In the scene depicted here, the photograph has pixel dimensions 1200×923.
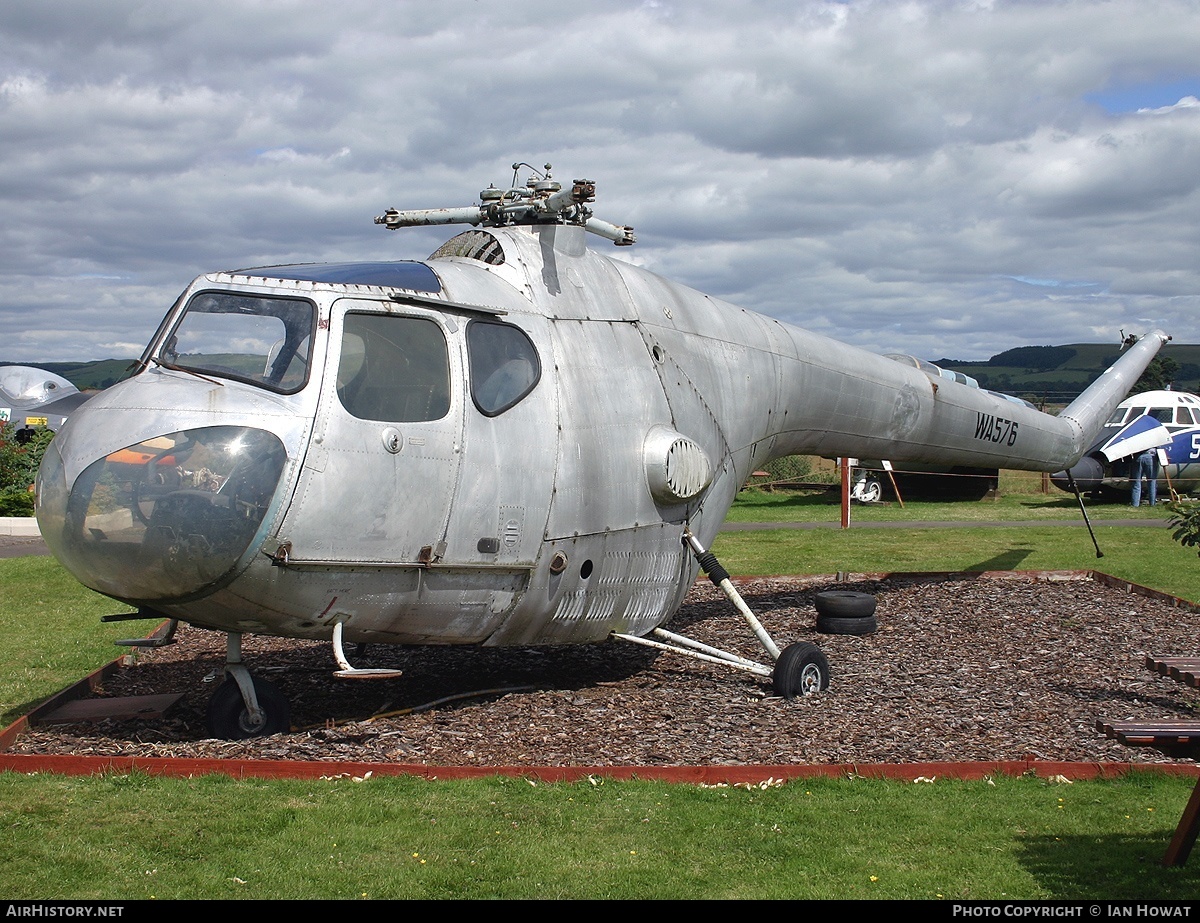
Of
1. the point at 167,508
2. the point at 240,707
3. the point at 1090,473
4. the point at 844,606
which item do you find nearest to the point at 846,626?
the point at 844,606

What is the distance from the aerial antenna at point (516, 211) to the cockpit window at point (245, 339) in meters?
2.28

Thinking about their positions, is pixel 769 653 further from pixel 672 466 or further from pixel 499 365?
pixel 499 365

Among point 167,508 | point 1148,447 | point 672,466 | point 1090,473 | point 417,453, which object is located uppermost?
point 1148,447

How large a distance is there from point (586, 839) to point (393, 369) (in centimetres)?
331

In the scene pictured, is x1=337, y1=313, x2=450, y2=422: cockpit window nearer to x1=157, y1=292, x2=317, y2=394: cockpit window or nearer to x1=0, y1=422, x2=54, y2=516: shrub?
x1=157, y1=292, x2=317, y2=394: cockpit window

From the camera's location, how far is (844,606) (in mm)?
12680

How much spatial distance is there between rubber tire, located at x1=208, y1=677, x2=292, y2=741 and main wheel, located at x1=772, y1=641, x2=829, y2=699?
3956 mm

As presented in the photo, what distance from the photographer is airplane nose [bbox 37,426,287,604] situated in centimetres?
666

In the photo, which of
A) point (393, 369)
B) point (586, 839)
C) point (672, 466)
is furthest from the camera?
point (672, 466)

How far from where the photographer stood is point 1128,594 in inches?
599

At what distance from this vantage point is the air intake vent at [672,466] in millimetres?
8984
